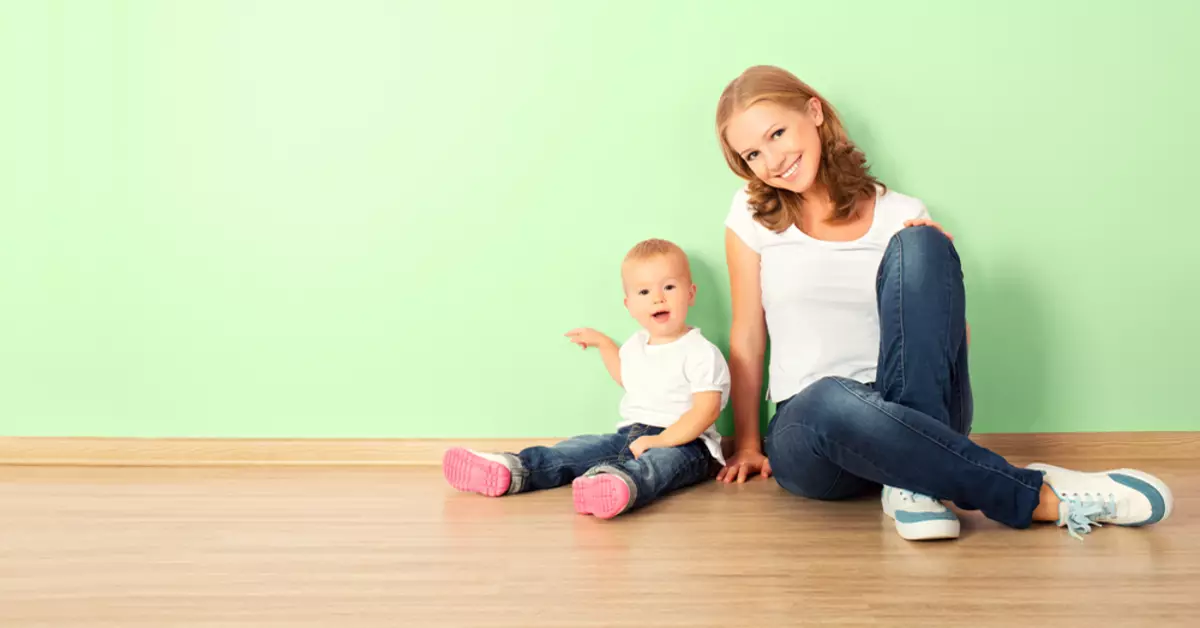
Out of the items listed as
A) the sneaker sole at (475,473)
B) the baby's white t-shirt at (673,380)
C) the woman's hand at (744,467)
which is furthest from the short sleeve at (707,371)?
the sneaker sole at (475,473)

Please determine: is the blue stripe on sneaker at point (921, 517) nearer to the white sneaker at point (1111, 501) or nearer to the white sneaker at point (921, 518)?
the white sneaker at point (921, 518)

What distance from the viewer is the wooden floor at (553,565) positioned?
0.93m

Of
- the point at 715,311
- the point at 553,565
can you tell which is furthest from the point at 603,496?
the point at 715,311

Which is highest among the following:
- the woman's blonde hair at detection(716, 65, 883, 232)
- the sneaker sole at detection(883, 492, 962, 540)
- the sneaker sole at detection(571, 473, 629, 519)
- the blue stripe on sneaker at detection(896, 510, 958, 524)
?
the woman's blonde hair at detection(716, 65, 883, 232)

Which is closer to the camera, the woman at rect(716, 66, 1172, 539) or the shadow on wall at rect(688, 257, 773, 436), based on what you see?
the woman at rect(716, 66, 1172, 539)

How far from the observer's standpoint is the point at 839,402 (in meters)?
1.21

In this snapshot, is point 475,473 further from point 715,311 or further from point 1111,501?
point 1111,501

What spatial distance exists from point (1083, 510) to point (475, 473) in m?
0.88

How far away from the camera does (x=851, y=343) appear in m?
1.54

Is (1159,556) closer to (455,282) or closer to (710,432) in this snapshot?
(710,432)

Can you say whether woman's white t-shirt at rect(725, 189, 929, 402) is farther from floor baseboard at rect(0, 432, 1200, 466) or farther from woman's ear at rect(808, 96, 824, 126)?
floor baseboard at rect(0, 432, 1200, 466)

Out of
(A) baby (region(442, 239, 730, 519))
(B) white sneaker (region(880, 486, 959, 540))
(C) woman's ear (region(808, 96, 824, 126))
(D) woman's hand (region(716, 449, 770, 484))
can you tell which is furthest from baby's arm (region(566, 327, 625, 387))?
(B) white sneaker (region(880, 486, 959, 540))

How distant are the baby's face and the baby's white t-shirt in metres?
0.04

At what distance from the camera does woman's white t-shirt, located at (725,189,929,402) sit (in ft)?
5.03
